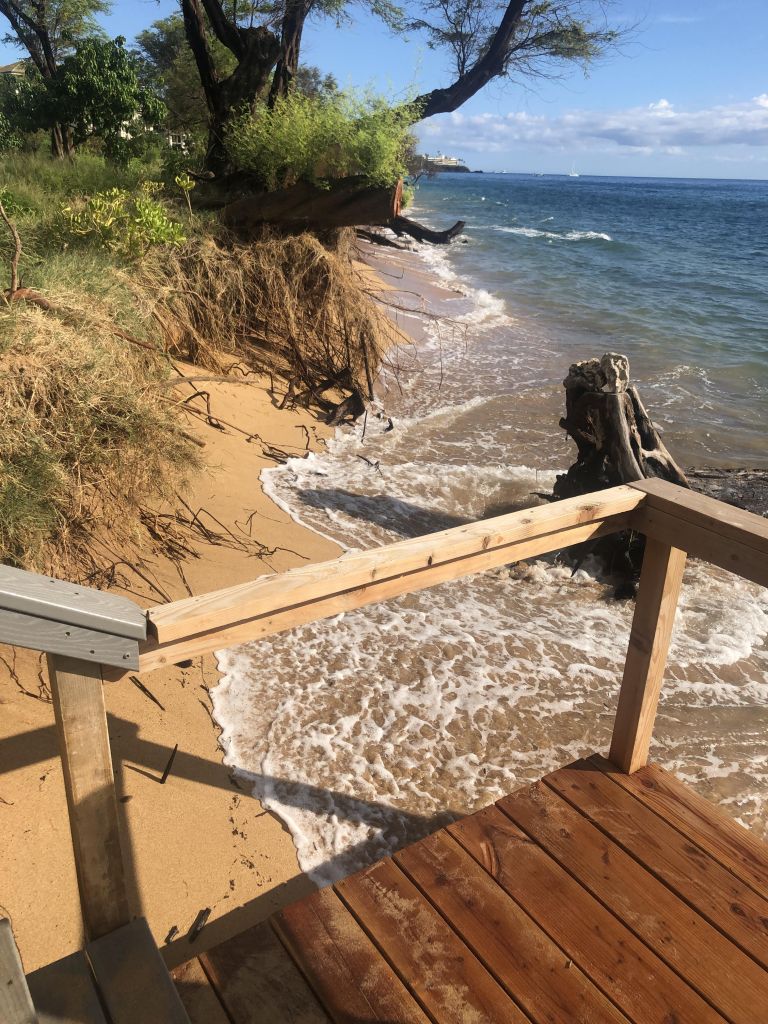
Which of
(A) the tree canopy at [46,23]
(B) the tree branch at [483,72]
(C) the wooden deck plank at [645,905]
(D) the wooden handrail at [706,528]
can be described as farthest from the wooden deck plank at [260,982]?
(A) the tree canopy at [46,23]

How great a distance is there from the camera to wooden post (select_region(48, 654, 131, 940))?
1.40m

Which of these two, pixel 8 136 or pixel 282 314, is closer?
pixel 282 314

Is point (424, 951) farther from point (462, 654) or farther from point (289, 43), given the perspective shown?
point (289, 43)

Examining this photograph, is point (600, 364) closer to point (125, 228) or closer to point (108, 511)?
point (108, 511)

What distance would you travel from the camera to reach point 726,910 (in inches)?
80.7

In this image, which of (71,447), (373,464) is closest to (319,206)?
(373,464)

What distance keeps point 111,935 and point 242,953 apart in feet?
1.35

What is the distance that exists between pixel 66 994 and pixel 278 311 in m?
7.11

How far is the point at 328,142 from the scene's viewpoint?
7625 mm

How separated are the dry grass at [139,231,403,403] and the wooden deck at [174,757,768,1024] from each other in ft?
19.0

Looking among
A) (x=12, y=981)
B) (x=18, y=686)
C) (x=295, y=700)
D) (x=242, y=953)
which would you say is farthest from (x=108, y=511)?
(x=12, y=981)

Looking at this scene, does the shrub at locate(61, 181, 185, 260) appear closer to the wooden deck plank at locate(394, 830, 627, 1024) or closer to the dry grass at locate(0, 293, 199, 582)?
the dry grass at locate(0, 293, 199, 582)

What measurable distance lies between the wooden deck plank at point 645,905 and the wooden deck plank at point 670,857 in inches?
1.2

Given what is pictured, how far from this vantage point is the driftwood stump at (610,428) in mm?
5418
